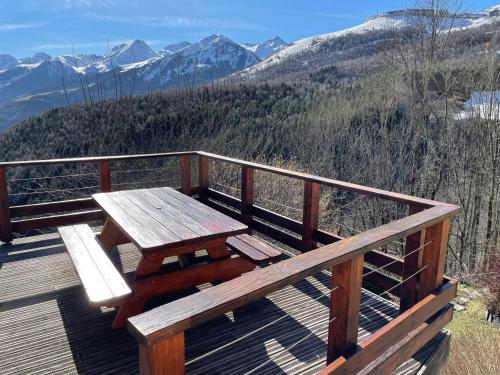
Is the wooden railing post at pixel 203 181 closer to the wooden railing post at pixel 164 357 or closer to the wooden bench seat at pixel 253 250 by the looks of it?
the wooden bench seat at pixel 253 250

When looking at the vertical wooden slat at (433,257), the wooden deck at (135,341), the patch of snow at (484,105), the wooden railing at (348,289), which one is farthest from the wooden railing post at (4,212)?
the patch of snow at (484,105)

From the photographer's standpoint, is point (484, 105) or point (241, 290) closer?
point (241, 290)

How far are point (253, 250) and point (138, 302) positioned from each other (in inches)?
34.1

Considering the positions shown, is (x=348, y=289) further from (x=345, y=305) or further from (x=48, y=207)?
(x=48, y=207)

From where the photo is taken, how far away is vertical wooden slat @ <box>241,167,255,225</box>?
13.7ft

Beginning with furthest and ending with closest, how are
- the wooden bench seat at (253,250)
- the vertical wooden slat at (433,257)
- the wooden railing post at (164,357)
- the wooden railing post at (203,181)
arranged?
1. the wooden railing post at (203,181)
2. the wooden bench seat at (253,250)
3. the vertical wooden slat at (433,257)
4. the wooden railing post at (164,357)

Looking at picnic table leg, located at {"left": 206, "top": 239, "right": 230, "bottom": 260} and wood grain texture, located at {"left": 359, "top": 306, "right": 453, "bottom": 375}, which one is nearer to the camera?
wood grain texture, located at {"left": 359, "top": 306, "right": 453, "bottom": 375}

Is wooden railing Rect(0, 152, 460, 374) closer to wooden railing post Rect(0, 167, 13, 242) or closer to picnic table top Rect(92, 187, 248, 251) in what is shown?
picnic table top Rect(92, 187, 248, 251)

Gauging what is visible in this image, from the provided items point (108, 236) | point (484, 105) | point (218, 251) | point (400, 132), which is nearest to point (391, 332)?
point (218, 251)

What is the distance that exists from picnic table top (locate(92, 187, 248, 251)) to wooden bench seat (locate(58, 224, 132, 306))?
8.7 inches

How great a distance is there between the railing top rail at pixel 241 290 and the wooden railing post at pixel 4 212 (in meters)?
3.56

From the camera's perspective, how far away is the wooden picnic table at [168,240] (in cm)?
256

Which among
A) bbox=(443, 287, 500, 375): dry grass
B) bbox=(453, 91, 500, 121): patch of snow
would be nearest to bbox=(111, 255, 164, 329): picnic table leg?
bbox=(443, 287, 500, 375): dry grass

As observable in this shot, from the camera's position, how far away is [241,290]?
4.43 feet
